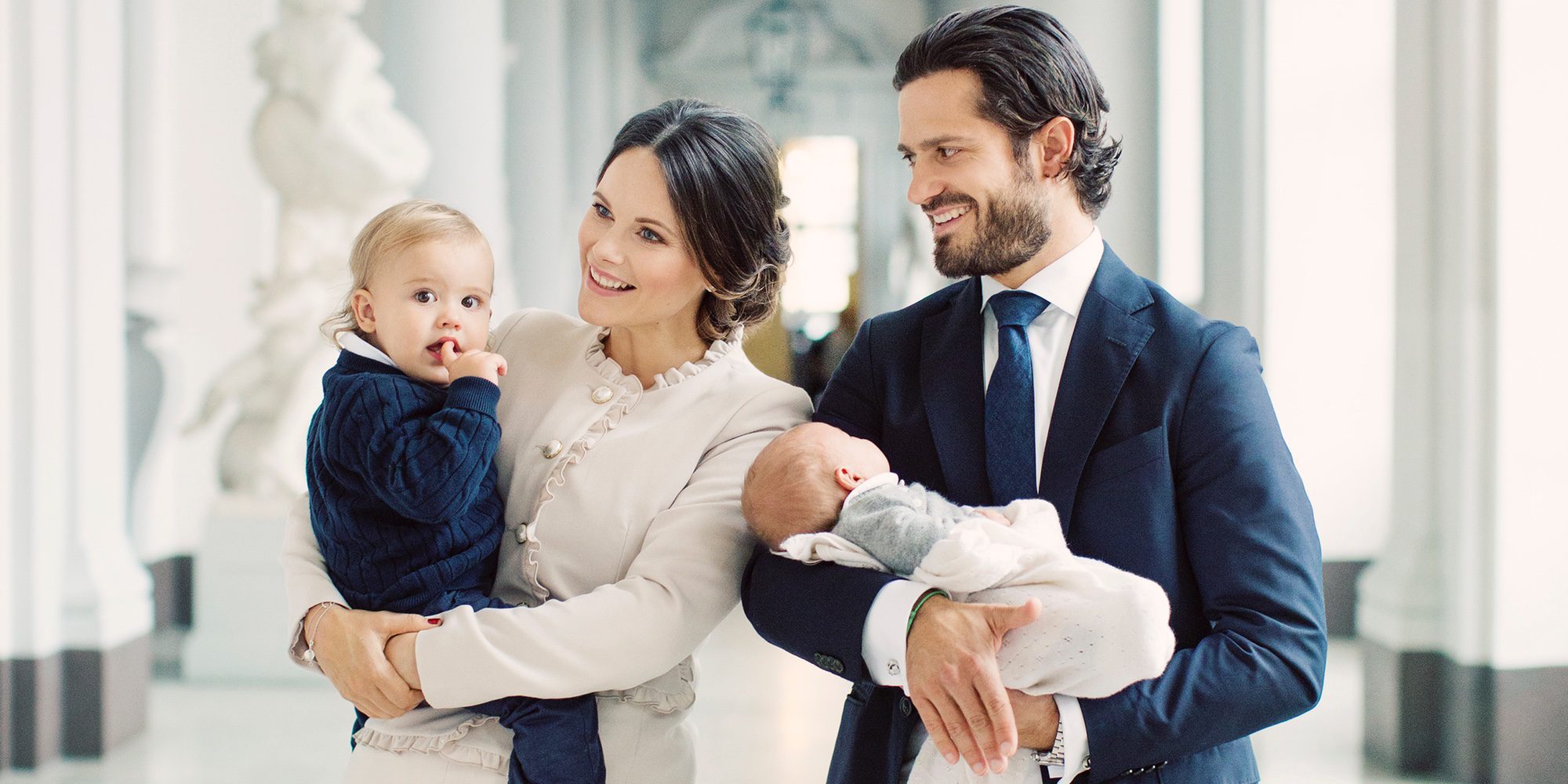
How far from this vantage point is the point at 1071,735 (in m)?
1.49

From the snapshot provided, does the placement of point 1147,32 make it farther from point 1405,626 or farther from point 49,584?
point 49,584

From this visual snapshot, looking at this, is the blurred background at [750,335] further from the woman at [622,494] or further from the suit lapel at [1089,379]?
the suit lapel at [1089,379]

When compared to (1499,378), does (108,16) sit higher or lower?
higher

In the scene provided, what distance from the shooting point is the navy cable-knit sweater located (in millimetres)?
1623

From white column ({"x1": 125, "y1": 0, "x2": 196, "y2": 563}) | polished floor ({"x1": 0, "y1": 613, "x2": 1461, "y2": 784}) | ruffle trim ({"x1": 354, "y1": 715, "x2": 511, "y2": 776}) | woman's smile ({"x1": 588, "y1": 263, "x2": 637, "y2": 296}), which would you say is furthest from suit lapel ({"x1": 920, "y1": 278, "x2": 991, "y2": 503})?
white column ({"x1": 125, "y1": 0, "x2": 196, "y2": 563})

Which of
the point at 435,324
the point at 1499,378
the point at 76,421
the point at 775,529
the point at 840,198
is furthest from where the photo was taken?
the point at 840,198

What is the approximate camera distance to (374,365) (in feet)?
5.90

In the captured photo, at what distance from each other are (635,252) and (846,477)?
48 centimetres

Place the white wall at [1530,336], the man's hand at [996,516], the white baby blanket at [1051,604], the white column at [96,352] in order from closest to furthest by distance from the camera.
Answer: the white baby blanket at [1051,604], the man's hand at [996,516], the white wall at [1530,336], the white column at [96,352]

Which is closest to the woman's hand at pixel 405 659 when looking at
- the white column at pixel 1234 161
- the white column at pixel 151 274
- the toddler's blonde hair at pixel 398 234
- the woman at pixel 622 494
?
the woman at pixel 622 494

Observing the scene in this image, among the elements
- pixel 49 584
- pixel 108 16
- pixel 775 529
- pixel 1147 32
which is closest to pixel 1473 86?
pixel 1147 32

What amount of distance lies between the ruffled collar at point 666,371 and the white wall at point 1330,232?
4089 mm

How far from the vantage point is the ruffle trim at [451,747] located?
167 cm

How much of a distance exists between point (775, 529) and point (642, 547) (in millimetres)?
211
